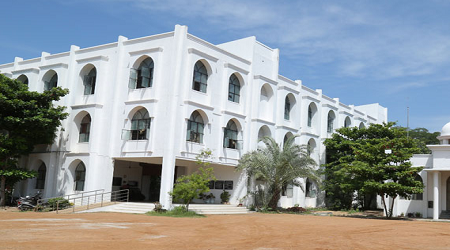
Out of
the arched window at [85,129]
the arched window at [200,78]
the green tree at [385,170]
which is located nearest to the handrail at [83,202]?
the arched window at [85,129]

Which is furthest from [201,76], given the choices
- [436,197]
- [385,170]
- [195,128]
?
[436,197]

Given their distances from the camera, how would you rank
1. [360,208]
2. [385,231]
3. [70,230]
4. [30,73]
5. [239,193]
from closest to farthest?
[70,230] → [385,231] → [239,193] → [30,73] → [360,208]

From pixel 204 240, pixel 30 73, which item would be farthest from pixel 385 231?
pixel 30 73

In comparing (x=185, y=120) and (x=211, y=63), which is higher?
(x=211, y=63)

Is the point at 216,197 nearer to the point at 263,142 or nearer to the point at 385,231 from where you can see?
the point at 263,142

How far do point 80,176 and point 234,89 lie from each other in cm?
1148

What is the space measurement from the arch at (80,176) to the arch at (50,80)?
6.61 m

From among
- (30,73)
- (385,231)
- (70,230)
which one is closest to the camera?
(70,230)

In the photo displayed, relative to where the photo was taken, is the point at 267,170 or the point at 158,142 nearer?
the point at 158,142

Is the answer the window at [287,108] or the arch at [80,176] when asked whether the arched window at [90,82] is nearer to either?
the arch at [80,176]

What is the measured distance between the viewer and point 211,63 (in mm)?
27469

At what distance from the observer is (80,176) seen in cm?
2764

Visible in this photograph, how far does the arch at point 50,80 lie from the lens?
30.7 meters

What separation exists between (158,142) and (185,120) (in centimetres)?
202
